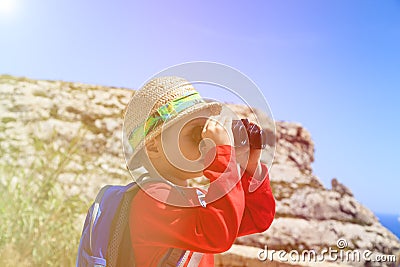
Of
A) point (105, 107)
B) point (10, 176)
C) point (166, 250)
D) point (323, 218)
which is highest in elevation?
point (166, 250)

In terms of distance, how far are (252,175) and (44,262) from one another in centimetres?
107

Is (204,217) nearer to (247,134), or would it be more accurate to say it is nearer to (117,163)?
(247,134)

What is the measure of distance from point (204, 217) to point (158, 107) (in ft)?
0.77

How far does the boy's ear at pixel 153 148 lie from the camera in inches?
35.7

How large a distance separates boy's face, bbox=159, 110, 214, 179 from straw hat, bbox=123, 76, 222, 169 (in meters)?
0.01

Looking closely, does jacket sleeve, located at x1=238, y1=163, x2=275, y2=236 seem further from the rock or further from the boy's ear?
the rock

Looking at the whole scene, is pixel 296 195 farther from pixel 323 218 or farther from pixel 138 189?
pixel 138 189

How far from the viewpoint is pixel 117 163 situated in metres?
2.89

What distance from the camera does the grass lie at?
1.67m

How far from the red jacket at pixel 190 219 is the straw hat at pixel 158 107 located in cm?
10

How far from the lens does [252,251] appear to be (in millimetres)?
2305

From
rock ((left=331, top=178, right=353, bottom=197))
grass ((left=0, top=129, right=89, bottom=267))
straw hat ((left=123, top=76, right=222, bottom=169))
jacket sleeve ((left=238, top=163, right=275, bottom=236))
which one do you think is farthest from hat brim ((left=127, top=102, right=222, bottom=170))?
rock ((left=331, top=178, right=353, bottom=197))

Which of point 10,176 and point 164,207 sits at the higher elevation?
point 164,207

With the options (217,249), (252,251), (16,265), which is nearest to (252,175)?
(217,249)
